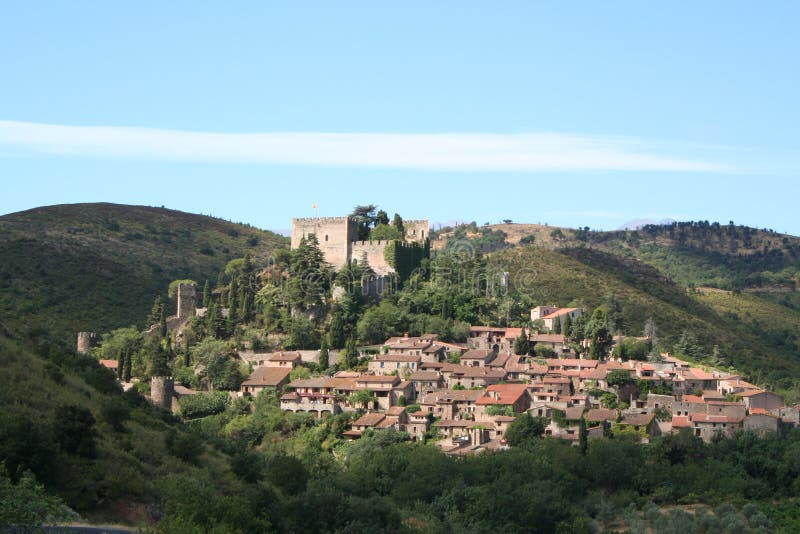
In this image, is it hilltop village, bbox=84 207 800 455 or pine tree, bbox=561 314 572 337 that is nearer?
hilltop village, bbox=84 207 800 455

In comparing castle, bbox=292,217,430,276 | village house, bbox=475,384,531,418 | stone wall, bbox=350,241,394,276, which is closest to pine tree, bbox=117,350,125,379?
castle, bbox=292,217,430,276

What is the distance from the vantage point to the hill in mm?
89250

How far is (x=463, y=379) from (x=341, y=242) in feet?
52.9

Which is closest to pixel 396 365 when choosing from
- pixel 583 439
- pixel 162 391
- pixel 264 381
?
pixel 264 381

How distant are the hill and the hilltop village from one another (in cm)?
1565

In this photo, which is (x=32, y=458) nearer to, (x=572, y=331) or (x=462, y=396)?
(x=462, y=396)

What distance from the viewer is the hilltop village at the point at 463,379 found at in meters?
60.8

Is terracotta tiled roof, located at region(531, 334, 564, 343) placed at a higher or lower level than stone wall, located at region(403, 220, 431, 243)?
lower

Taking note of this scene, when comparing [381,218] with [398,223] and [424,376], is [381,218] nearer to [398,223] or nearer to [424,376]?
[398,223]

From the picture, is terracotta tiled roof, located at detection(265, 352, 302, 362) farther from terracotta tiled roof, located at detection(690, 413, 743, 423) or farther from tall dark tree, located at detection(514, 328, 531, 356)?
terracotta tiled roof, located at detection(690, 413, 743, 423)

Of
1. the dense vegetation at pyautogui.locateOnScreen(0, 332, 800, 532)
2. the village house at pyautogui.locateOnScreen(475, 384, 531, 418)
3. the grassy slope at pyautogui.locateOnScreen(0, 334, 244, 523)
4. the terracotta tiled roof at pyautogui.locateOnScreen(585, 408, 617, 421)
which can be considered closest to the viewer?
the grassy slope at pyautogui.locateOnScreen(0, 334, 244, 523)

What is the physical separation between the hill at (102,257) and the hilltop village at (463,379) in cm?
1565

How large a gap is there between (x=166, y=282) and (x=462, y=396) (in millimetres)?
51149

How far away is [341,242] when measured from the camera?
77688 millimetres
